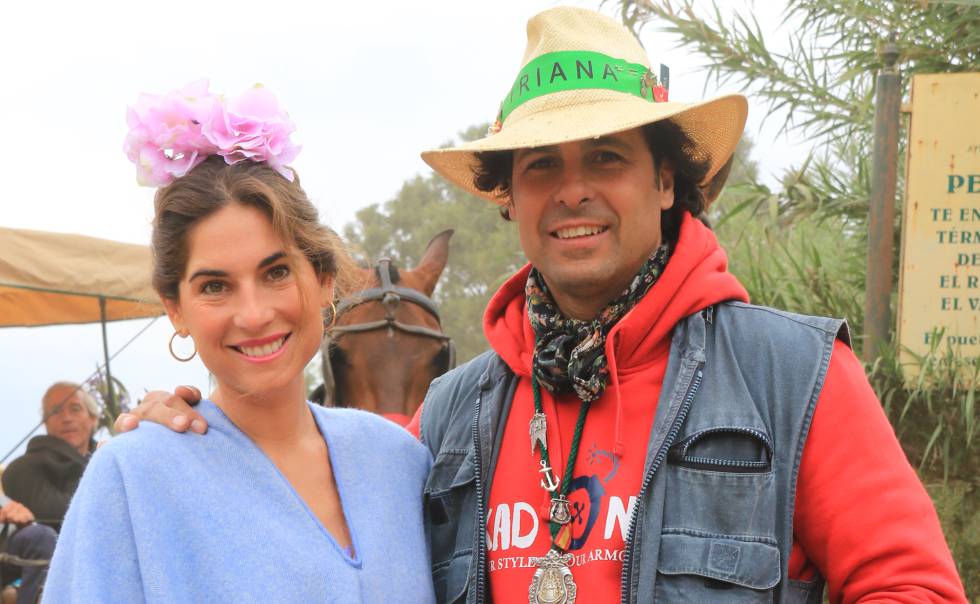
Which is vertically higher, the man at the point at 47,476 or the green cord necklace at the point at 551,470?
the green cord necklace at the point at 551,470

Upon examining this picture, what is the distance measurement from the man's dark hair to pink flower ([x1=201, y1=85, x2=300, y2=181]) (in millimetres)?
641

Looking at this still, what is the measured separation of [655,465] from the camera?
85.9 inches

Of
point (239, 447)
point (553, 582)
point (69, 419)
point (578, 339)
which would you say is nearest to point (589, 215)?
point (578, 339)

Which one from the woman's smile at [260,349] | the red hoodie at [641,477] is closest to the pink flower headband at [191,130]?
the woman's smile at [260,349]

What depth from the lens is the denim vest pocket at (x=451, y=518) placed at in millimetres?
2383

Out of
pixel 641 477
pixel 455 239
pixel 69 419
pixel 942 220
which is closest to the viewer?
pixel 641 477

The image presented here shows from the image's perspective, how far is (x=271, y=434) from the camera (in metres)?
2.27

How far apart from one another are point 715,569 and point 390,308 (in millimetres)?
3528

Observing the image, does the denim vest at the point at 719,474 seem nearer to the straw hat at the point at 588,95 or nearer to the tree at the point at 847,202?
the straw hat at the point at 588,95

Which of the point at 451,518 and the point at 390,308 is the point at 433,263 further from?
the point at 451,518

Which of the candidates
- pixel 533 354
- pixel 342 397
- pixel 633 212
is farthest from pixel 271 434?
pixel 342 397

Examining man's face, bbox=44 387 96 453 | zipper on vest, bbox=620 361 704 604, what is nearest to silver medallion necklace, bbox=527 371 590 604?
zipper on vest, bbox=620 361 704 604

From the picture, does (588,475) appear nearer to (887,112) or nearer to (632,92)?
(632,92)

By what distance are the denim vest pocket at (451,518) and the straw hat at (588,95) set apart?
748 millimetres
